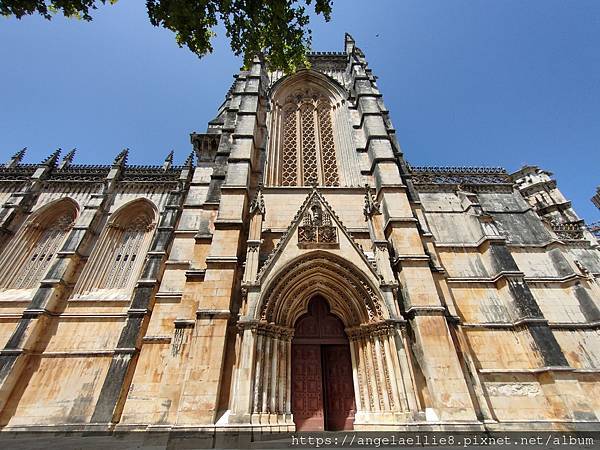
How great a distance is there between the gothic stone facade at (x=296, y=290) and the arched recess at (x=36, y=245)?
80 mm

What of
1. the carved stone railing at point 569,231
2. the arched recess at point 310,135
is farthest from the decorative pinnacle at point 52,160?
the carved stone railing at point 569,231

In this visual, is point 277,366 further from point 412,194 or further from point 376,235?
point 412,194

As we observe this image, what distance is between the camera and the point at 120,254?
1343cm

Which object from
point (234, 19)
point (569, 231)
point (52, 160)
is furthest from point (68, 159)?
point (569, 231)

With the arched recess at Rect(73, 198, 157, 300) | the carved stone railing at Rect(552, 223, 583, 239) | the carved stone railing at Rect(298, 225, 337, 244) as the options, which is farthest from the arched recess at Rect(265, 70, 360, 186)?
the carved stone railing at Rect(552, 223, 583, 239)

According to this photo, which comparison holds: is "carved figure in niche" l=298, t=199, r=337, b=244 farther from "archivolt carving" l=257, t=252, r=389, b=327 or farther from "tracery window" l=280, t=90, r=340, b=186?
"tracery window" l=280, t=90, r=340, b=186

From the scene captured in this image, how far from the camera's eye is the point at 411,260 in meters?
8.23

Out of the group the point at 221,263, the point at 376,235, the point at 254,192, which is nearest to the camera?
the point at 221,263

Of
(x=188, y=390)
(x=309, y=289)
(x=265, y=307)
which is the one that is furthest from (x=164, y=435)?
(x=309, y=289)

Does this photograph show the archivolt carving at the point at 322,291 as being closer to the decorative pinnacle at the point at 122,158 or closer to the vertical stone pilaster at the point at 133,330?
the vertical stone pilaster at the point at 133,330

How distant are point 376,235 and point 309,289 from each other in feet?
9.55

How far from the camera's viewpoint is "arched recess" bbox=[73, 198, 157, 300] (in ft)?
39.6

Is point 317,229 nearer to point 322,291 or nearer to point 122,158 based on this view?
point 322,291

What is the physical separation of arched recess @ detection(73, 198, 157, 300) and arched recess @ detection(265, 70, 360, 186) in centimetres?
788
